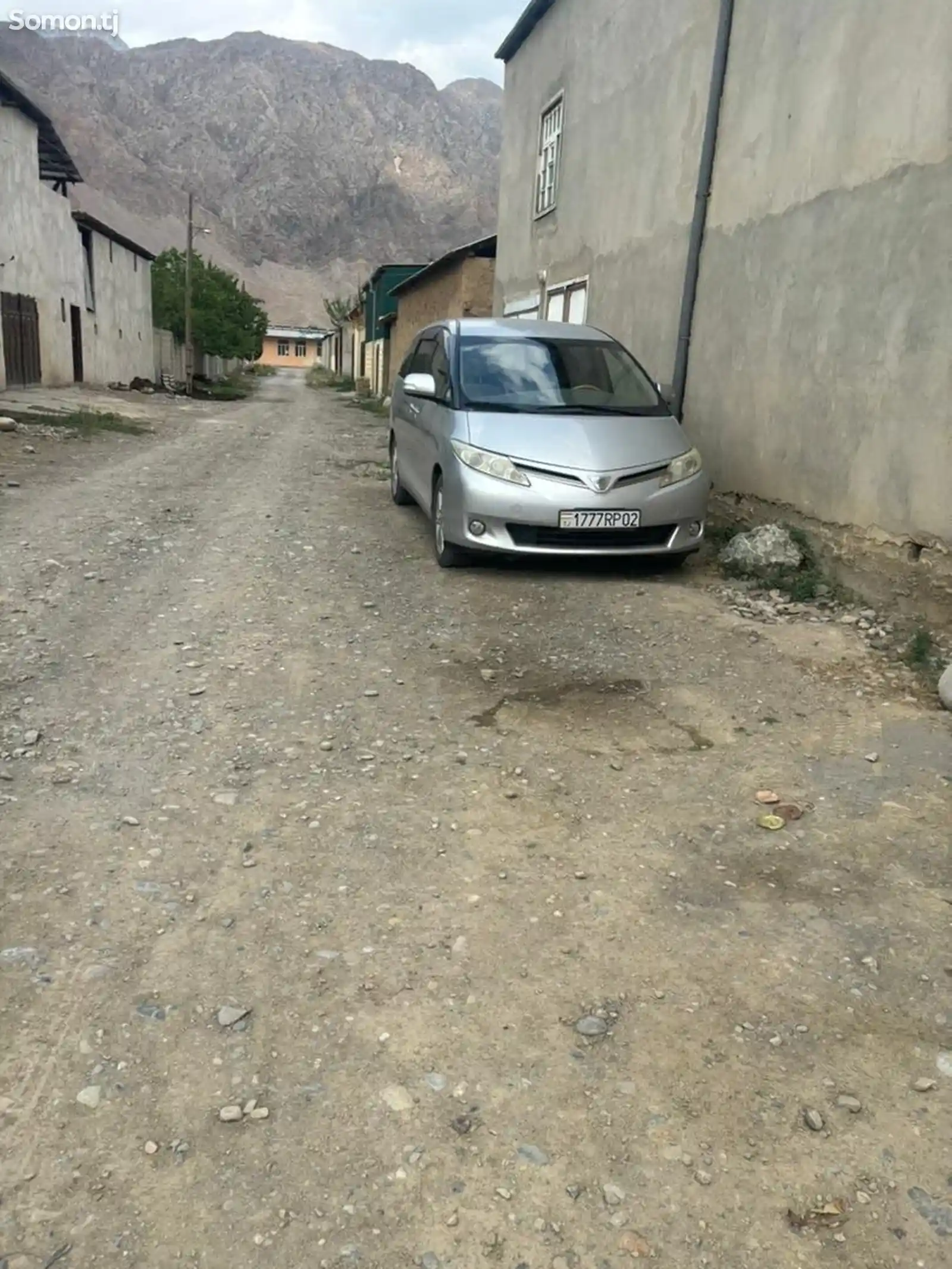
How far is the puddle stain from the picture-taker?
3.82 m

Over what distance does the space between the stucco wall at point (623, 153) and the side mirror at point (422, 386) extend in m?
2.90

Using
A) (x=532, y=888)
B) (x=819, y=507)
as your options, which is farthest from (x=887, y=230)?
(x=532, y=888)

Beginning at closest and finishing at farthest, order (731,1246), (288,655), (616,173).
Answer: (731,1246)
(288,655)
(616,173)

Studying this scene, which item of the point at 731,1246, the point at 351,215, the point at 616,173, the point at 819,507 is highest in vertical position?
the point at 351,215

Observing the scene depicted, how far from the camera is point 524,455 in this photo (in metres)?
5.75

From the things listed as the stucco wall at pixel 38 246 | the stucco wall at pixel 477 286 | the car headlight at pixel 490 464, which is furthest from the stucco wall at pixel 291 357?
the car headlight at pixel 490 464

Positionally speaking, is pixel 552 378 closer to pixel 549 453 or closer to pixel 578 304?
pixel 549 453

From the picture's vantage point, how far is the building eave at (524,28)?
41.5 ft

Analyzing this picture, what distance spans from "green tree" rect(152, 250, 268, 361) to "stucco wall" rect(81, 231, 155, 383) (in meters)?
6.93

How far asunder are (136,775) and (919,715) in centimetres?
338

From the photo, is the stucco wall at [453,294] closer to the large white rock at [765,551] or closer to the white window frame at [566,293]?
the white window frame at [566,293]

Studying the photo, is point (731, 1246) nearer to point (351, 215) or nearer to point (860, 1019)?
point (860, 1019)

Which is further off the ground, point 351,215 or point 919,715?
point 351,215

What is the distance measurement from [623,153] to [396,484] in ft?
15.5
